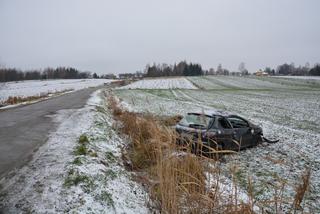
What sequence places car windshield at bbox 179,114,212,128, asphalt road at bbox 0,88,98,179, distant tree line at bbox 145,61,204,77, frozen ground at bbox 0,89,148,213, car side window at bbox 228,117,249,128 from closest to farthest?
1. frozen ground at bbox 0,89,148,213
2. asphalt road at bbox 0,88,98,179
3. car windshield at bbox 179,114,212,128
4. car side window at bbox 228,117,249,128
5. distant tree line at bbox 145,61,204,77

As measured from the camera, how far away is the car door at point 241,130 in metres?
7.86

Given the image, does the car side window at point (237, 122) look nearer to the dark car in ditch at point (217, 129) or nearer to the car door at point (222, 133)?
the dark car in ditch at point (217, 129)

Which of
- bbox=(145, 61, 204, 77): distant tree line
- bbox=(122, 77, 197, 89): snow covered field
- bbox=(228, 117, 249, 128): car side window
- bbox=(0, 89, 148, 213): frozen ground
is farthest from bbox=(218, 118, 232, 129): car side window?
bbox=(145, 61, 204, 77): distant tree line

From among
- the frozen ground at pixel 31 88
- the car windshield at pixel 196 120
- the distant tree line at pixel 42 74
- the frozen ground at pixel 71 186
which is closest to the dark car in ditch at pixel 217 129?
the car windshield at pixel 196 120

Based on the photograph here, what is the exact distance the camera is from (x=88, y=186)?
3.92m

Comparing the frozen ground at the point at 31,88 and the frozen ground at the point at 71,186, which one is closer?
the frozen ground at the point at 71,186

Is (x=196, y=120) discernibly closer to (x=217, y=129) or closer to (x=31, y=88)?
(x=217, y=129)

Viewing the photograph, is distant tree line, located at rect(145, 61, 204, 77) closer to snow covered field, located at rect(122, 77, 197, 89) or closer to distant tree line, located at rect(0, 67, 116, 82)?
distant tree line, located at rect(0, 67, 116, 82)

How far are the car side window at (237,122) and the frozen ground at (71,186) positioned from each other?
173 inches

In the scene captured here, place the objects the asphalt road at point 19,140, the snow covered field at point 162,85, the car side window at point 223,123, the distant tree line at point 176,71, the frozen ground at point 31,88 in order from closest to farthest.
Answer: the asphalt road at point 19,140
the car side window at point 223,123
the frozen ground at point 31,88
the snow covered field at point 162,85
the distant tree line at point 176,71

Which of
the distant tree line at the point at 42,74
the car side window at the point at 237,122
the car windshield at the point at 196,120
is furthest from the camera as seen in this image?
the distant tree line at the point at 42,74

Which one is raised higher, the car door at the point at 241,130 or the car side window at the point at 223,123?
the car side window at the point at 223,123

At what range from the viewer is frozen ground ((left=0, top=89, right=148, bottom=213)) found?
3377 mm

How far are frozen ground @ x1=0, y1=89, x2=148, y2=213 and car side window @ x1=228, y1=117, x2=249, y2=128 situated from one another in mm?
4406
